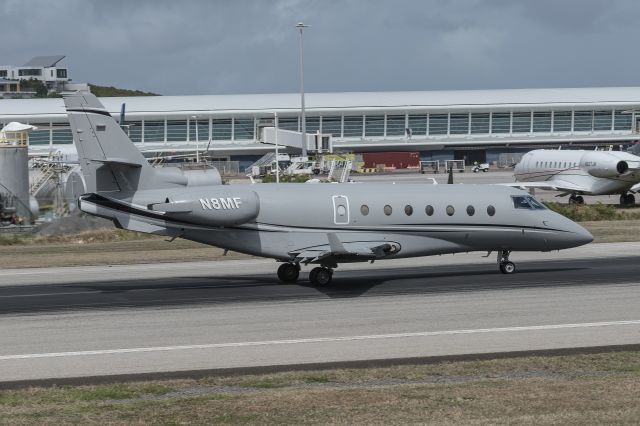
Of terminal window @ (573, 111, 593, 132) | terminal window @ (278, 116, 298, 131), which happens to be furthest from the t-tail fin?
terminal window @ (573, 111, 593, 132)

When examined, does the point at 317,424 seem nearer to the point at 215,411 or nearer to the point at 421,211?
the point at 215,411

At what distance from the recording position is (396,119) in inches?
5531

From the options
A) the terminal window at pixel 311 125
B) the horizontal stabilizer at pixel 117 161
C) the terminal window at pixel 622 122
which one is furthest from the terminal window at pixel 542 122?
the horizontal stabilizer at pixel 117 161

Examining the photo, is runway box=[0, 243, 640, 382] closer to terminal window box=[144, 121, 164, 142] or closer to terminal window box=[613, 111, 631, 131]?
terminal window box=[144, 121, 164, 142]

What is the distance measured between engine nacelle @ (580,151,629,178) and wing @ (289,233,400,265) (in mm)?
36781

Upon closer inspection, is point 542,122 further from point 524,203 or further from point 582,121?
point 524,203

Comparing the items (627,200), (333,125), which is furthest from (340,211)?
(333,125)

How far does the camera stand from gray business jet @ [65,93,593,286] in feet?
90.2

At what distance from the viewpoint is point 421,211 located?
30.1m

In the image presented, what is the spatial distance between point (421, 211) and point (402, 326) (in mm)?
8059

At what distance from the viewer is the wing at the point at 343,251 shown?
27.5 meters

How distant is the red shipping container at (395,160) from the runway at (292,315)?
9574 centimetres

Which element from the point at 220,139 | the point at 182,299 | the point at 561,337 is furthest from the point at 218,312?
the point at 220,139

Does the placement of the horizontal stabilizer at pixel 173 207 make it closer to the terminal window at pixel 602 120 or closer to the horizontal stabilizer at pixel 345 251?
the horizontal stabilizer at pixel 345 251
